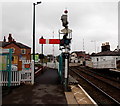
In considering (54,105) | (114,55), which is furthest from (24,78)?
(114,55)

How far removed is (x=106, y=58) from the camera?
34.8m

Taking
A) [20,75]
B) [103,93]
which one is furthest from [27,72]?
[103,93]

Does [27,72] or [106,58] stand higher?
[106,58]

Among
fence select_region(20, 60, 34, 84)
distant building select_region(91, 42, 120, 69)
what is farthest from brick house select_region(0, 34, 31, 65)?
fence select_region(20, 60, 34, 84)

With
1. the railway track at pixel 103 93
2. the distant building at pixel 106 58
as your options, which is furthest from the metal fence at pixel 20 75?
the distant building at pixel 106 58

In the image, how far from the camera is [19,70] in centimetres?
842

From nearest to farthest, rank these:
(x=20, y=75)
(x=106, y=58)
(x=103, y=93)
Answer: (x=20, y=75) < (x=103, y=93) < (x=106, y=58)

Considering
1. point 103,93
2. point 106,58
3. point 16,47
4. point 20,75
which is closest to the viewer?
point 20,75

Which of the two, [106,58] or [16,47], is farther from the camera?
[16,47]

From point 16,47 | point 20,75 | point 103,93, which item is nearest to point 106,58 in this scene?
point 16,47

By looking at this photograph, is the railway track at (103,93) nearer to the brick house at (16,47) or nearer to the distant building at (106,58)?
the distant building at (106,58)

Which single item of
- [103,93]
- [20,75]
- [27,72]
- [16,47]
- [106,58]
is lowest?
[103,93]

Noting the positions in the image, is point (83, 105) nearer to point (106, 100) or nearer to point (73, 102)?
point (73, 102)

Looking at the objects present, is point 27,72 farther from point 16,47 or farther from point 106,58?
point 16,47
